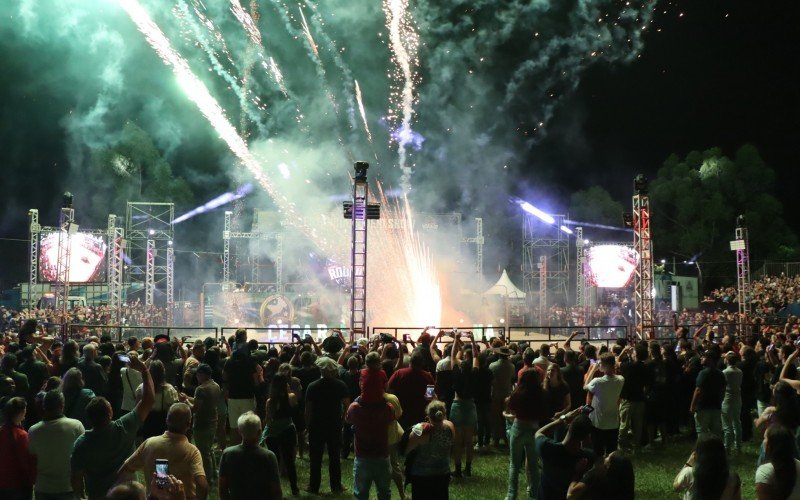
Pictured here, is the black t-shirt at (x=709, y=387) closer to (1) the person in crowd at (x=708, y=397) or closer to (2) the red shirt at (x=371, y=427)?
(1) the person in crowd at (x=708, y=397)

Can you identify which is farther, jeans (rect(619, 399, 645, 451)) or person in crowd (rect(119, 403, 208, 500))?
jeans (rect(619, 399, 645, 451))

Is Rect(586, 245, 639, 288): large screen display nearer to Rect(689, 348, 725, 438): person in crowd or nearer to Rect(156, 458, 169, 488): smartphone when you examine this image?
Rect(689, 348, 725, 438): person in crowd

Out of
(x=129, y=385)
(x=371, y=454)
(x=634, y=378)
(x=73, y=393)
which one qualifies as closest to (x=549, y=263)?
(x=634, y=378)

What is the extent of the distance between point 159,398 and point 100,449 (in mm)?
2308

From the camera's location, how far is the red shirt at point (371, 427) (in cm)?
730

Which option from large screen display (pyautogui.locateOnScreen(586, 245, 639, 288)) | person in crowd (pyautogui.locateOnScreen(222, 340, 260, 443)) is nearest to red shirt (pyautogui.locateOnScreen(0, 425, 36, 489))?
person in crowd (pyautogui.locateOnScreen(222, 340, 260, 443))

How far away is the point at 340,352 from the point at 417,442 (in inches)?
227

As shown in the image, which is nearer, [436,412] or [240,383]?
[436,412]

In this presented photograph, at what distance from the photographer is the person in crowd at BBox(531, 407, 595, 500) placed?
555cm

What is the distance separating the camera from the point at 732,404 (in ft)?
36.9

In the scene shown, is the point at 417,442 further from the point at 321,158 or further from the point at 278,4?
the point at 321,158

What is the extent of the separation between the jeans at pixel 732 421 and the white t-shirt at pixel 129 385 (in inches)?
341

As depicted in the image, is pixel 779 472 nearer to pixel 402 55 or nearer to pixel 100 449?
pixel 100 449

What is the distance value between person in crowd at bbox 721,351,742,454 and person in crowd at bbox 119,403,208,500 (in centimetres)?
831
